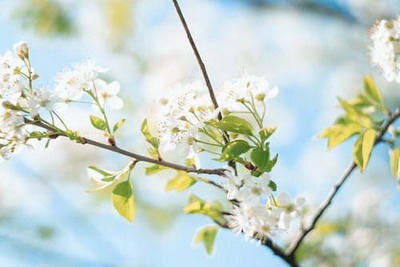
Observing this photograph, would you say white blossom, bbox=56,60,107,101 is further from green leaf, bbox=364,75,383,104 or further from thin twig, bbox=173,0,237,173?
green leaf, bbox=364,75,383,104

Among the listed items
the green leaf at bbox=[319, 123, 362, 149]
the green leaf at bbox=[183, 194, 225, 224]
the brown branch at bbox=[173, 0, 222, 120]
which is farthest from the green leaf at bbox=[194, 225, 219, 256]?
the brown branch at bbox=[173, 0, 222, 120]

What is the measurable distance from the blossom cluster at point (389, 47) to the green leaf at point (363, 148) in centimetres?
11

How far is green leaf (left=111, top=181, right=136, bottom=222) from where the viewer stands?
1.16 metres

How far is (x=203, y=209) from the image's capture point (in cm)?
131

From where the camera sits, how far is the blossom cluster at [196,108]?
1.10 metres

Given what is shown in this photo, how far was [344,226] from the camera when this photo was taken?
98.7 inches

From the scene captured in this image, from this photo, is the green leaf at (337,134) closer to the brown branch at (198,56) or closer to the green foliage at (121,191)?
the brown branch at (198,56)

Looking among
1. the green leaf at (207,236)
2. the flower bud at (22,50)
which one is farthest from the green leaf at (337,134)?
the flower bud at (22,50)

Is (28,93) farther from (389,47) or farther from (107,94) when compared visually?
(389,47)

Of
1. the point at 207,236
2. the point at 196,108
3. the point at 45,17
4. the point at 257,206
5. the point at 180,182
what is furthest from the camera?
the point at 45,17

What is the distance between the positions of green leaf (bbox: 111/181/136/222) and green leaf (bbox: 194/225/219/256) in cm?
37

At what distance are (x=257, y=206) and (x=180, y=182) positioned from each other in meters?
0.37

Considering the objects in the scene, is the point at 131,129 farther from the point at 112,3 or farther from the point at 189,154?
the point at 189,154

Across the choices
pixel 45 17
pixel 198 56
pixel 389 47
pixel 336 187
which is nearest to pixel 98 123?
pixel 198 56
